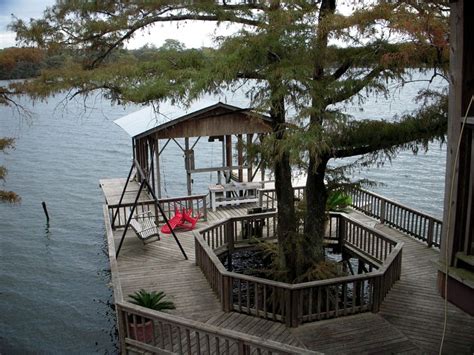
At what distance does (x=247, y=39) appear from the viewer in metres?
8.50

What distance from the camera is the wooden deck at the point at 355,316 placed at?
770 cm

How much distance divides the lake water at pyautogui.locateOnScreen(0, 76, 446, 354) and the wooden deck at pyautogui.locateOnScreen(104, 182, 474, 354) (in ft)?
11.7

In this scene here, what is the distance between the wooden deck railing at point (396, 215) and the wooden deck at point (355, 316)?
0.54m

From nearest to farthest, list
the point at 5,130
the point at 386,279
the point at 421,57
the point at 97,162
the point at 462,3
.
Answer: the point at 462,3 < the point at 421,57 < the point at 386,279 < the point at 97,162 < the point at 5,130

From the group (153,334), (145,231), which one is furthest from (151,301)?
(145,231)

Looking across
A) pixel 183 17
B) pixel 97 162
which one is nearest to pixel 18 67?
pixel 183 17

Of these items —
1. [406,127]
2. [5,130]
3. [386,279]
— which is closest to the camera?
[406,127]

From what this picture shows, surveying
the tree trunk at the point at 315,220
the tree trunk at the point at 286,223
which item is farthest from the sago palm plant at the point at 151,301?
the tree trunk at the point at 315,220

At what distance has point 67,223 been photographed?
26.0m

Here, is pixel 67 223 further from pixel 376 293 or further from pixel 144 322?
pixel 376 293

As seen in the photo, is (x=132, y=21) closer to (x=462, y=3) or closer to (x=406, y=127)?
(x=406, y=127)

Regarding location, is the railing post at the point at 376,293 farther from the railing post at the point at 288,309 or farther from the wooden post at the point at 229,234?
the wooden post at the point at 229,234

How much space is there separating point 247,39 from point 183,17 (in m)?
1.78

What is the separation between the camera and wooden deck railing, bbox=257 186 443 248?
11.9 metres
